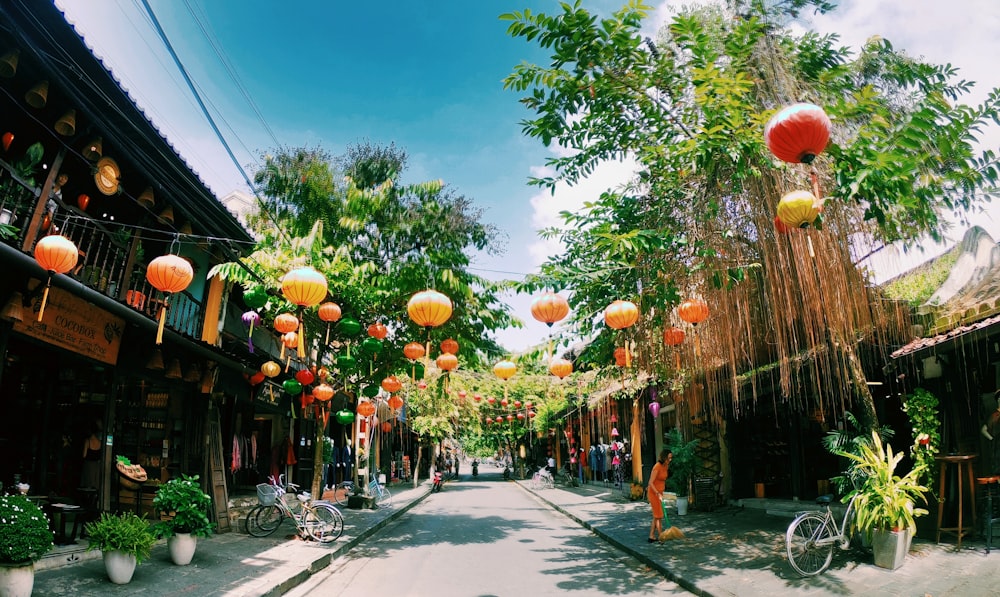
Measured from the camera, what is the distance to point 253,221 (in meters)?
17.0

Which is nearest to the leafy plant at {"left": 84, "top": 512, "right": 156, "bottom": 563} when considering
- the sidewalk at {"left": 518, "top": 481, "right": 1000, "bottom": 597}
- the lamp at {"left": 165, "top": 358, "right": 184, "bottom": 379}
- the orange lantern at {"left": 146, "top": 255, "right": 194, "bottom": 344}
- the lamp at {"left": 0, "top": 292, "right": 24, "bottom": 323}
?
the orange lantern at {"left": 146, "top": 255, "right": 194, "bottom": 344}

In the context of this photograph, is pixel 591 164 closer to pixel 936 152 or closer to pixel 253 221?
pixel 936 152

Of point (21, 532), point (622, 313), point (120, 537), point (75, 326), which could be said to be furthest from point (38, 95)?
point (622, 313)

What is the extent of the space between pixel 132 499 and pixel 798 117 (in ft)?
41.5

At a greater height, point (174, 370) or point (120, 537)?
point (174, 370)

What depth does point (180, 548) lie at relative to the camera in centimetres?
847

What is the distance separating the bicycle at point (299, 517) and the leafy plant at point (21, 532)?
5.34 metres

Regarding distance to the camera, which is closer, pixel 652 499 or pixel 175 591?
pixel 175 591

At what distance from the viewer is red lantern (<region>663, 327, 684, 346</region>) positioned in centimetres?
884

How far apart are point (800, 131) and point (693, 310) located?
3.30 metres

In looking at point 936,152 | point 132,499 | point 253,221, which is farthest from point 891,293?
point 253,221

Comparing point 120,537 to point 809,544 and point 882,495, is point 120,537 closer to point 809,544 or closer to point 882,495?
point 809,544

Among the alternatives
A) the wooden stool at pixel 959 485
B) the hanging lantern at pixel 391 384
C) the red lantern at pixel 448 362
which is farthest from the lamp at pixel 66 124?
the wooden stool at pixel 959 485

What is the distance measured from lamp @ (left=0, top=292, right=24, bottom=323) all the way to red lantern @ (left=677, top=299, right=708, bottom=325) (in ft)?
28.1
